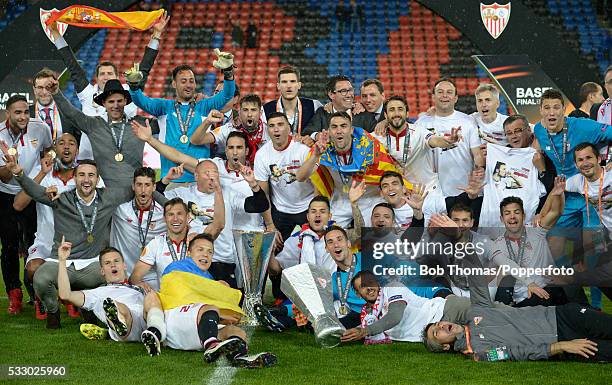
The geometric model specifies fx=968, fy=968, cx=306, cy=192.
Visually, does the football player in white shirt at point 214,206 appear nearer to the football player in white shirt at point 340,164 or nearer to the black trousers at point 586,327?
the football player in white shirt at point 340,164

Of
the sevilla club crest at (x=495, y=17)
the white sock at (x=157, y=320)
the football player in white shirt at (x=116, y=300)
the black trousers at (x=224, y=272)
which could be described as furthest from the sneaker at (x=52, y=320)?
the sevilla club crest at (x=495, y=17)

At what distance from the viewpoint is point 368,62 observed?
867 inches

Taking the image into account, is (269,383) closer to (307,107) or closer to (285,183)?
(285,183)

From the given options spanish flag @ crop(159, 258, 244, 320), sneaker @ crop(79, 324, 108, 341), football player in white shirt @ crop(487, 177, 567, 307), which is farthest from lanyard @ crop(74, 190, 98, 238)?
football player in white shirt @ crop(487, 177, 567, 307)

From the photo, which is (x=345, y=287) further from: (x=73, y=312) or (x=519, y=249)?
(x=73, y=312)

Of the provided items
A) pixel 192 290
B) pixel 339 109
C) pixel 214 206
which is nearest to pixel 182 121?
pixel 214 206

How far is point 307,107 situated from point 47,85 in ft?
6.81

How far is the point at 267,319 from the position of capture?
6445 millimetres

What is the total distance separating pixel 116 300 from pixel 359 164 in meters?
1.99

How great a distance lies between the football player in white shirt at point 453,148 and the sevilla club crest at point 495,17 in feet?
13.1

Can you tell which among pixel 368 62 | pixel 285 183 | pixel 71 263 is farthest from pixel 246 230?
pixel 368 62

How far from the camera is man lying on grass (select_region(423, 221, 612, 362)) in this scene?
17.5 feet

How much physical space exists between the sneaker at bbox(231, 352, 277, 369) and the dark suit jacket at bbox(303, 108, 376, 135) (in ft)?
8.66

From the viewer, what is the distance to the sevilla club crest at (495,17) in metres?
11.3
